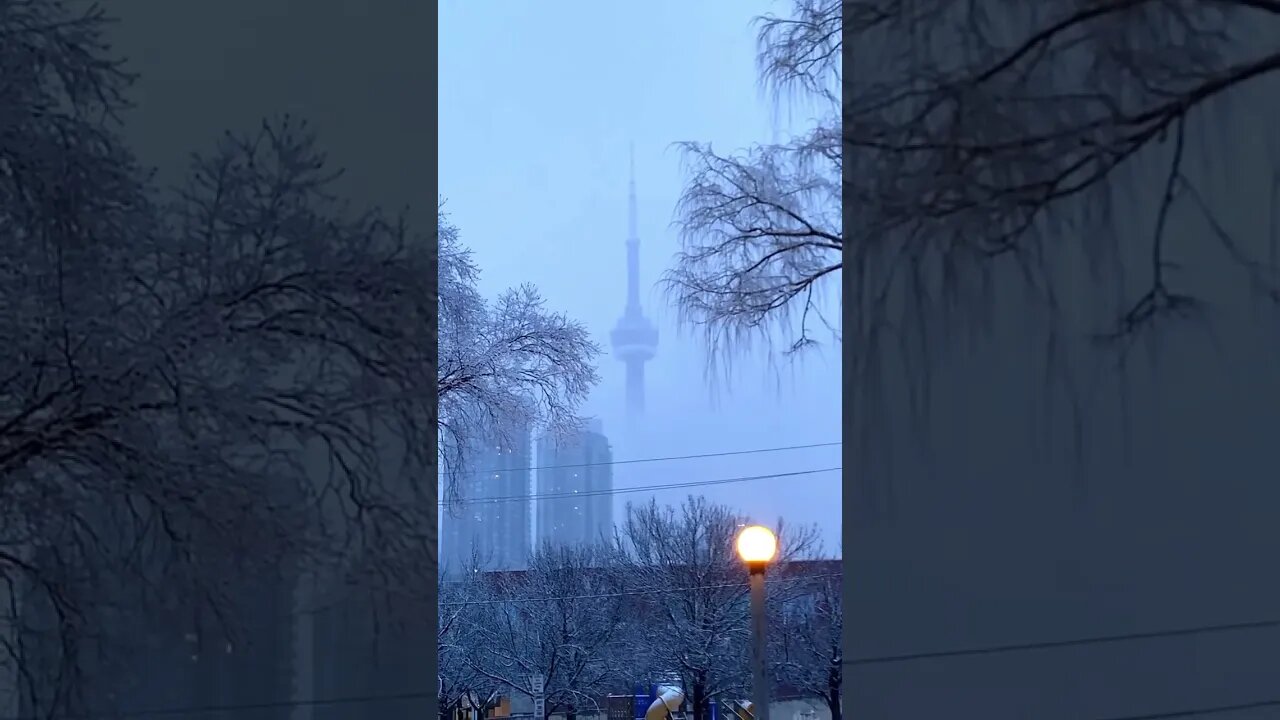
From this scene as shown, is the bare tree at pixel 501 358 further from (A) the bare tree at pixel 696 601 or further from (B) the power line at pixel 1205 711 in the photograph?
(A) the bare tree at pixel 696 601

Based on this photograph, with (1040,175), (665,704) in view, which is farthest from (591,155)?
(665,704)

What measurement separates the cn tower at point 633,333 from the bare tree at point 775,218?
4.89ft

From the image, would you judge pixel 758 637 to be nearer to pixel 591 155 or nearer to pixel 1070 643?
pixel 1070 643

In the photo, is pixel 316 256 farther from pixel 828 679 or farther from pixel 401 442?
pixel 828 679

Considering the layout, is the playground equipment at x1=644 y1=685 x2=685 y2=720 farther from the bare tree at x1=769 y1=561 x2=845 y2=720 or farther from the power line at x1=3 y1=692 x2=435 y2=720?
the power line at x1=3 y1=692 x2=435 y2=720

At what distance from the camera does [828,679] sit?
439 inches

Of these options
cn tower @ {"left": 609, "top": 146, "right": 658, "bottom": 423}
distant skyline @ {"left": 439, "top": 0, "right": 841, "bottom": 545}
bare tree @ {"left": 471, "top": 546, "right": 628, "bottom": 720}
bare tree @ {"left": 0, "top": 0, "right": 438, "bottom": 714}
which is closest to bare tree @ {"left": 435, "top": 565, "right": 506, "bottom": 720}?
bare tree @ {"left": 471, "top": 546, "right": 628, "bottom": 720}

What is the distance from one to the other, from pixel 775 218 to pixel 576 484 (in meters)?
5.68

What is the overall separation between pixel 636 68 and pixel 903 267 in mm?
4075

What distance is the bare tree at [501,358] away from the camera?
18.8 feet

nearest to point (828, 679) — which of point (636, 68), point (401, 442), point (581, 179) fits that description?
point (581, 179)

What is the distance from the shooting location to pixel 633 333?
4.86 meters

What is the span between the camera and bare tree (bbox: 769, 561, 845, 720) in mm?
10273

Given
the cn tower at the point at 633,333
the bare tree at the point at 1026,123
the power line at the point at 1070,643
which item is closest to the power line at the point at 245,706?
the power line at the point at 1070,643
